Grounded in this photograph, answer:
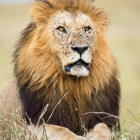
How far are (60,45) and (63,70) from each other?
33cm

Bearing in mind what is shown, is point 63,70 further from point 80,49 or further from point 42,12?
point 42,12

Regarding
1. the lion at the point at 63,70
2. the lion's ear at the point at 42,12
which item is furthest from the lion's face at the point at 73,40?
the lion's ear at the point at 42,12

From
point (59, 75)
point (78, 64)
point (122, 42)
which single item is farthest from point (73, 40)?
point (122, 42)

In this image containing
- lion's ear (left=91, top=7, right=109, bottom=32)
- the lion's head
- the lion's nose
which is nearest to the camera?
the lion's nose

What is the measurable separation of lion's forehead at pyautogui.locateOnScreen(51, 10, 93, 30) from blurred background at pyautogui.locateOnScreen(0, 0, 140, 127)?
1.66ft

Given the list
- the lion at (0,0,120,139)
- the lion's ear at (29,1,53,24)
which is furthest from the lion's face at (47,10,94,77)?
the lion's ear at (29,1,53,24)

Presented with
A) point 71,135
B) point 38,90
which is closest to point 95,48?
point 38,90

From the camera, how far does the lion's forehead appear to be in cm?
477

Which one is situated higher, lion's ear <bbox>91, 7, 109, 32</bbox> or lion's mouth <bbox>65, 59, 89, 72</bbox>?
lion's ear <bbox>91, 7, 109, 32</bbox>

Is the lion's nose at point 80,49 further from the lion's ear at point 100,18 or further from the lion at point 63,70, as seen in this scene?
the lion's ear at point 100,18

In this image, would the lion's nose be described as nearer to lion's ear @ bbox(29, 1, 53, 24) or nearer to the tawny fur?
the tawny fur

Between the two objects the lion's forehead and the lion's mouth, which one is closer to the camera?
the lion's mouth

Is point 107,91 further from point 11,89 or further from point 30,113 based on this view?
point 11,89

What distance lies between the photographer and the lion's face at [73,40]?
14.5ft
